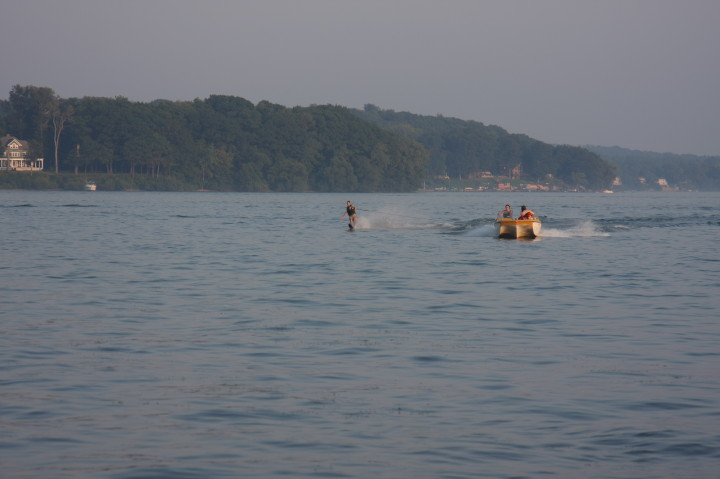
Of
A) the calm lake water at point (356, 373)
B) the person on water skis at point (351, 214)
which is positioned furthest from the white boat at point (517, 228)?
the calm lake water at point (356, 373)

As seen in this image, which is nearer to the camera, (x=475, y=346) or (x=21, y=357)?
(x=21, y=357)

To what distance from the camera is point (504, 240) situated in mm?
52156

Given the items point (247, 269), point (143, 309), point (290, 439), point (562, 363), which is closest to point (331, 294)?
point (143, 309)

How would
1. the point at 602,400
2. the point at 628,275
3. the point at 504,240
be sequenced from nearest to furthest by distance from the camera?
1. the point at 602,400
2. the point at 628,275
3. the point at 504,240

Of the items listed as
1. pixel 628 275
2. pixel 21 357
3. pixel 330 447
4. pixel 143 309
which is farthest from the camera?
pixel 628 275

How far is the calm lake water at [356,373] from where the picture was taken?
423 inches

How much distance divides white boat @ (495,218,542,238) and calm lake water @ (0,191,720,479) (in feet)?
54.1

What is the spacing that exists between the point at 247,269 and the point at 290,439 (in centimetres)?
2298

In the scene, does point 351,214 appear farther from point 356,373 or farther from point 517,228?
point 356,373

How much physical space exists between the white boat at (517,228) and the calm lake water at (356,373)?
16496 mm

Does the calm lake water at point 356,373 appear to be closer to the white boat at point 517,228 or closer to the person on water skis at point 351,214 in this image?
the white boat at point 517,228

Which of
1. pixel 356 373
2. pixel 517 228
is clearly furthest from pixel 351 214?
pixel 356 373

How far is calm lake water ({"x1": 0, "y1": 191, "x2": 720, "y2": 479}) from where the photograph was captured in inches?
423

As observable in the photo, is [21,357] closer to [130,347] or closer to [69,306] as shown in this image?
[130,347]
